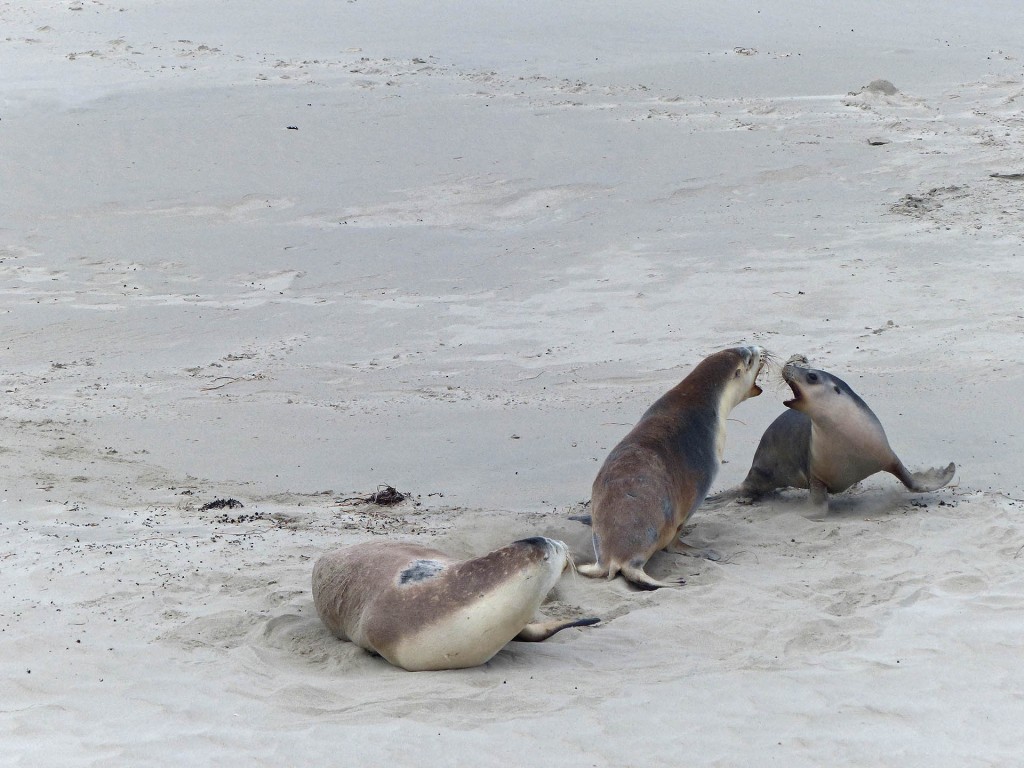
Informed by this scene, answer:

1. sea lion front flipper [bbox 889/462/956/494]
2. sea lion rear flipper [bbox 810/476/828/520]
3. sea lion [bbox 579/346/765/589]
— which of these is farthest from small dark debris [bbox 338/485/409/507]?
sea lion front flipper [bbox 889/462/956/494]

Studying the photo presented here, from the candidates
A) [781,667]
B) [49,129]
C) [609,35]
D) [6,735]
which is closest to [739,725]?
[781,667]

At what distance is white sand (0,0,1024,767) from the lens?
3768mm

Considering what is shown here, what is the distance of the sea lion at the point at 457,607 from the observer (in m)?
4.17

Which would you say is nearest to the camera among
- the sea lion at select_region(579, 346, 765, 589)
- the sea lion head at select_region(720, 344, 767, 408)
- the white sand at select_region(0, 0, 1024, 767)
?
the white sand at select_region(0, 0, 1024, 767)

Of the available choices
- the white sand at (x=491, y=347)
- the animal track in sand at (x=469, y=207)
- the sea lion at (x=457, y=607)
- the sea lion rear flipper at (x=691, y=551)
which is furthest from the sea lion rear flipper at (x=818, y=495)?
the animal track in sand at (x=469, y=207)

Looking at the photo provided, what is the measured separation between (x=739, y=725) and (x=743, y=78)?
12.4 m

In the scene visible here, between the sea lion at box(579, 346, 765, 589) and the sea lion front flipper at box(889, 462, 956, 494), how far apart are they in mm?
848

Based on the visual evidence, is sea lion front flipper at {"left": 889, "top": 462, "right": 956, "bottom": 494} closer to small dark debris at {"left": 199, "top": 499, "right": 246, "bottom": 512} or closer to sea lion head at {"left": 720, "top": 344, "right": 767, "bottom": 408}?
sea lion head at {"left": 720, "top": 344, "right": 767, "bottom": 408}

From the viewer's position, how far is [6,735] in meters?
3.44

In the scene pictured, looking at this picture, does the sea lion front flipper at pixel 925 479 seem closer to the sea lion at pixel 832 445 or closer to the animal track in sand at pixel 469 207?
the sea lion at pixel 832 445

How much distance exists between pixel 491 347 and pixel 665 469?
3037 millimetres

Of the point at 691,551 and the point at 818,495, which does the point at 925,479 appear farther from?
the point at 691,551

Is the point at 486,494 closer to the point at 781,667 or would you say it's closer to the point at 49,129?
the point at 781,667

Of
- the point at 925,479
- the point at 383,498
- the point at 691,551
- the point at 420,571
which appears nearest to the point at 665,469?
the point at 691,551
